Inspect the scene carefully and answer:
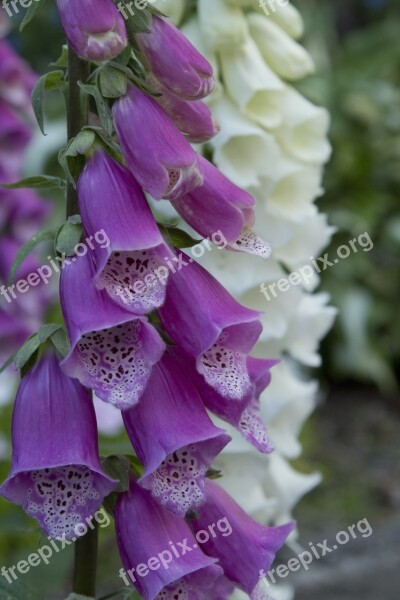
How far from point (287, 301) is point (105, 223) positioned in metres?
0.51

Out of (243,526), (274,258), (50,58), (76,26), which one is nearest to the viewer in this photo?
(76,26)

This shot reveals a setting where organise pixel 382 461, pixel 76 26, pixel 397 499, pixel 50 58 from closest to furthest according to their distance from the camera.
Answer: pixel 76 26, pixel 397 499, pixel 382 461, pixel 50 58

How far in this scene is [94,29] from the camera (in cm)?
66

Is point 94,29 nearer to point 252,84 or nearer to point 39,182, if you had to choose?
point 39,182

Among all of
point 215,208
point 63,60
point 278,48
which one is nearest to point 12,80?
point 278,48

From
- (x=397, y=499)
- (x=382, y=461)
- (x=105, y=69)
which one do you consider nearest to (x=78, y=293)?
(x=105, y=69)

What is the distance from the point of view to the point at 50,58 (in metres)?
4.61

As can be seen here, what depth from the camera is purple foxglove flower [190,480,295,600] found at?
79cm

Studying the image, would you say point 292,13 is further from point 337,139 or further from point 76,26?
point 337,139

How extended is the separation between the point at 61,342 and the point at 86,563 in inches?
7.2

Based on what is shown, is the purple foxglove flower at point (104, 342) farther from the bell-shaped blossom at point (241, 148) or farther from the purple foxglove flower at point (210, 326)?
the bell-shaped blossom at point (241, 148)

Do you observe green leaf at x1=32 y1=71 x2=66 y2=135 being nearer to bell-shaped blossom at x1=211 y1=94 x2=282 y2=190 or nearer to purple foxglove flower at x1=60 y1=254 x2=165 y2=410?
purple foxglove flower at x1=60 y1=254 x2=165 y2=410

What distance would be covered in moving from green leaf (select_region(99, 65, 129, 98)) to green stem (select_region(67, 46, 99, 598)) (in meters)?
0.03

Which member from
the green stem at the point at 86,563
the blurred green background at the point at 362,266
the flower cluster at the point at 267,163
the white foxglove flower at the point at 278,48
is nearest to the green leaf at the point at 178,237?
the green stem at the point at 86,563
